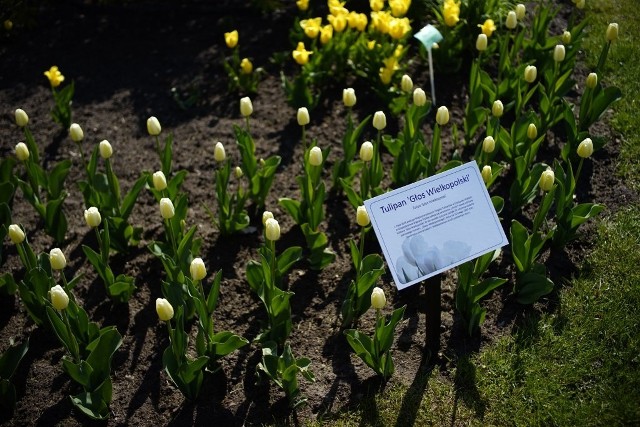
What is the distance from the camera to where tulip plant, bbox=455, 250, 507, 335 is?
335 cm

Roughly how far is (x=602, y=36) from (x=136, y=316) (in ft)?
13.2

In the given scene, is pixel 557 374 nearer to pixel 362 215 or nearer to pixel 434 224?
pixel 434 224

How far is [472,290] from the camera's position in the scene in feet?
11.1

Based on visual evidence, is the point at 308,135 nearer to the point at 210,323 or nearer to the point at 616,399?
the point at 210,323

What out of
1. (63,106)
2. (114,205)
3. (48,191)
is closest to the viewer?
(114,205)

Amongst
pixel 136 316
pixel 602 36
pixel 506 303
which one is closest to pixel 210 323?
pixel 136 316

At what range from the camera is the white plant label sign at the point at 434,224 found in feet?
9.43

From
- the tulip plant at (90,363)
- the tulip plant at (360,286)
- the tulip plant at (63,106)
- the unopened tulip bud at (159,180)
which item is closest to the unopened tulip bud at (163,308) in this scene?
the tulip plant at (90,363)

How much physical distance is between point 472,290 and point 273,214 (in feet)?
4.56

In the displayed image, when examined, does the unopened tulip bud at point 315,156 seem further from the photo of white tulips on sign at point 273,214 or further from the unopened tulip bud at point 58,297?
the unopened tulip bud at point 58,297

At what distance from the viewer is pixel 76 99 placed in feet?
17.4

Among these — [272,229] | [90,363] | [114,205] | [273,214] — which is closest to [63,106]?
[114,205]

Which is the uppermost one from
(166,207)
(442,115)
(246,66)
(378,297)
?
(166,207)

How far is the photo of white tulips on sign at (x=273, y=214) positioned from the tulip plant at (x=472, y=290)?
0.01 metres
